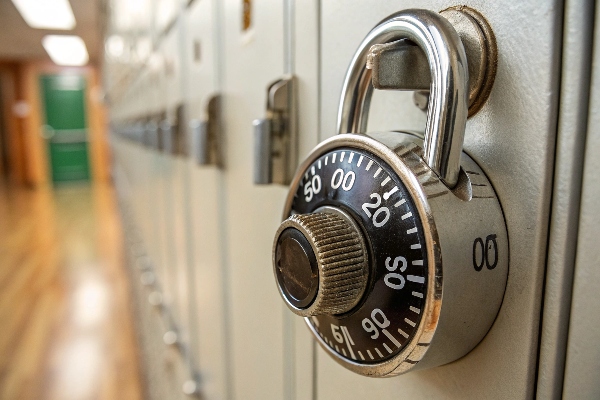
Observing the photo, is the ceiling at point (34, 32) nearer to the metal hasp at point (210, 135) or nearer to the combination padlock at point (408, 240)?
the metal hasp at point (210, 135)

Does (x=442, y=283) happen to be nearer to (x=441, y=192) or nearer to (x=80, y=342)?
(x=441, y=192)

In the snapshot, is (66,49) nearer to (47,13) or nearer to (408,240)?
(47,13)

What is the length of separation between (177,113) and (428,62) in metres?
1.07

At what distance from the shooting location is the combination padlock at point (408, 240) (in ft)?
0.93

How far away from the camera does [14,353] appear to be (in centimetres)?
314

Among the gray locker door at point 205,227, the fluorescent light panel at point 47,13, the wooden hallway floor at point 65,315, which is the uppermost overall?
the fluorescent light panel at point 47,13

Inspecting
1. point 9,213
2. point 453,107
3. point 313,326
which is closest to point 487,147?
point 453,107

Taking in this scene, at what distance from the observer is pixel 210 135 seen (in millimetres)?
933

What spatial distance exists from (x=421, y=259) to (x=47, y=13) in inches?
332

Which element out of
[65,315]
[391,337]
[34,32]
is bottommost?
[65,315]

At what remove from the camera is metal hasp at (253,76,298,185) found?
576 millimetres

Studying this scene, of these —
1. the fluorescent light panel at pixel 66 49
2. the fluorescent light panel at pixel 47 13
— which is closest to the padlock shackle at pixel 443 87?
the fluorescent light panel at pixel 47 13

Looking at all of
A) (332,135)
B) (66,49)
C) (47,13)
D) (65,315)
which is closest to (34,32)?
(47,13)

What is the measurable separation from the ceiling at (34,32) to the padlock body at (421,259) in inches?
276
